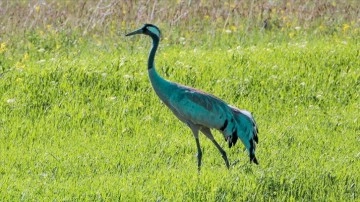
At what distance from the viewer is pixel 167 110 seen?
1114 cm

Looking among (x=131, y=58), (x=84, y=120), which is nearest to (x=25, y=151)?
(x=84, y=120)

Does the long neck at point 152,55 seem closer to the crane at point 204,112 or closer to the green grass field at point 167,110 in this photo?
the crane at point 204,112

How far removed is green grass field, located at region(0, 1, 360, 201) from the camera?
866 cm

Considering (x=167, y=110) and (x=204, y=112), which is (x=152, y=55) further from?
(x=167, y=110)

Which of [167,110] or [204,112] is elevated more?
[204,112]

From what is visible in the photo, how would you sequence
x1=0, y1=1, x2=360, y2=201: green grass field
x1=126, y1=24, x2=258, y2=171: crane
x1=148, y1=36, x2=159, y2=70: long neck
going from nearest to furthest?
x1=0, y1=1, x2=360, y2=201: green grass field < x1=126, y1=24, x2=258, y2=171: crane < x1=148, y1=36, x2=159, y2=70: long neck

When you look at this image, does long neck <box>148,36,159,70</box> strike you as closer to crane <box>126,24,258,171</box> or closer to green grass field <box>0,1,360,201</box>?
crane <box>126,24,258,171</box>

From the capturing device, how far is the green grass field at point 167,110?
8656 mm

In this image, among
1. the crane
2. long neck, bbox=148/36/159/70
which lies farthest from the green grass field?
long neck, bbox=148/36/159/70

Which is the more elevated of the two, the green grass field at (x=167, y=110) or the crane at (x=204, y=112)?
the crane at (x=204, y=112)

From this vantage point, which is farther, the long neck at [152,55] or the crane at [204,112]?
the long neck at [152,55]

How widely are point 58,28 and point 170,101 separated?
16.1 feet

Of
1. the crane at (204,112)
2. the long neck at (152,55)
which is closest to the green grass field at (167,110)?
the crane at (204,112)

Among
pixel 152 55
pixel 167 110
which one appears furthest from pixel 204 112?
pixel 167 110
